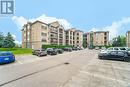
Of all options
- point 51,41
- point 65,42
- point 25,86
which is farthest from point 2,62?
point 65,42

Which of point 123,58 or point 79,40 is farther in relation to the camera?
point 79,40

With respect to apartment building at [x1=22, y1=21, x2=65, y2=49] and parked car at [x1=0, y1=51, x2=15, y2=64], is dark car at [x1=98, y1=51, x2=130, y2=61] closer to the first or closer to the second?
parked car at [x1=0, y1=51, x2=15, y2=64]

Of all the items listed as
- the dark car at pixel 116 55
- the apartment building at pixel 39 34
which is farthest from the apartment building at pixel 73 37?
the dark car at pixel 116 55

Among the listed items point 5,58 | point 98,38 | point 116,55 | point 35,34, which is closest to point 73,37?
point 98,38

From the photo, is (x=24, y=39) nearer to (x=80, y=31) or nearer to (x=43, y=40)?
(x=43, y=40)

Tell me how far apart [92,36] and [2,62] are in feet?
344

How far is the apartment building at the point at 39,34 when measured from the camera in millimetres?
66188

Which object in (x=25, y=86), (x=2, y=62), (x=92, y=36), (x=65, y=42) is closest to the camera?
(x=25, y=86)

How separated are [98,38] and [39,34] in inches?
2319

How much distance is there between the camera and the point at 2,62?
17.1m

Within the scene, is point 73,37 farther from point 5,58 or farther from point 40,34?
point 5,58

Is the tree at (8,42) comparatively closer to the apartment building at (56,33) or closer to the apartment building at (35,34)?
the apartment building at (35,34)

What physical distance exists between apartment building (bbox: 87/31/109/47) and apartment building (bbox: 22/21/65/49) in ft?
131

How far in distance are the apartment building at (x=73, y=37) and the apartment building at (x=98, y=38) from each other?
37.8 feet
